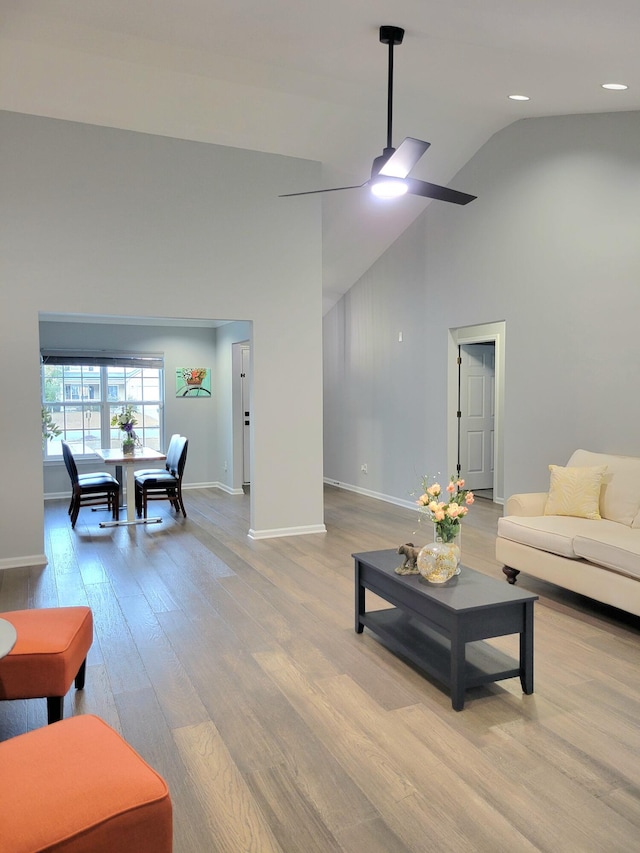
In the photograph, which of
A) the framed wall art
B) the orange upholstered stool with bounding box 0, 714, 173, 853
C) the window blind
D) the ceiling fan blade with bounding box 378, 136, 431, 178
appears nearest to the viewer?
the orange upholstered stool with bounding box 0, 714, 173, 853

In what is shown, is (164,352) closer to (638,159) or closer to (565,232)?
(565,232)

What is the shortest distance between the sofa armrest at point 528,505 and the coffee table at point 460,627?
1.58 m

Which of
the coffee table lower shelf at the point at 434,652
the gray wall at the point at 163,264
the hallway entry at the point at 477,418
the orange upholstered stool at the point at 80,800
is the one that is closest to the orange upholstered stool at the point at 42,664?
the orange upholstered stool at the point at 80,800

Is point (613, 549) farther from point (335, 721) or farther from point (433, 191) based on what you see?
point (433, 191)

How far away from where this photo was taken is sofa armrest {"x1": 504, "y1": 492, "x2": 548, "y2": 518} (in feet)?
15.3

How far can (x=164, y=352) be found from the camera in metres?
8.84

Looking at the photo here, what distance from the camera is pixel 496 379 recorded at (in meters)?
7.26

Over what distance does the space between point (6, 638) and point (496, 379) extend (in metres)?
6.11

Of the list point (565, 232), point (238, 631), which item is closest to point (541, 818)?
point (238, 631)

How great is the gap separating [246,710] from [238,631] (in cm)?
89

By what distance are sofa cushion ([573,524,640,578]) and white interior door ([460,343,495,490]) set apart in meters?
3.47

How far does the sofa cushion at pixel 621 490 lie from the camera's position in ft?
14.0

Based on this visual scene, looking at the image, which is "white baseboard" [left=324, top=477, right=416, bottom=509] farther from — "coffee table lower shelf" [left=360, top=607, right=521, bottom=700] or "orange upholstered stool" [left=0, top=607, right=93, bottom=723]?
"orange upholstered stool" [left=0, top=607, right=93, bottom=723]

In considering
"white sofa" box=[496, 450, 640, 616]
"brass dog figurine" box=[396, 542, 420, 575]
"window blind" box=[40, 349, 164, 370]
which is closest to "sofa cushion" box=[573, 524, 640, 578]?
"white sofa" box=[496, 450, 640, 616]
